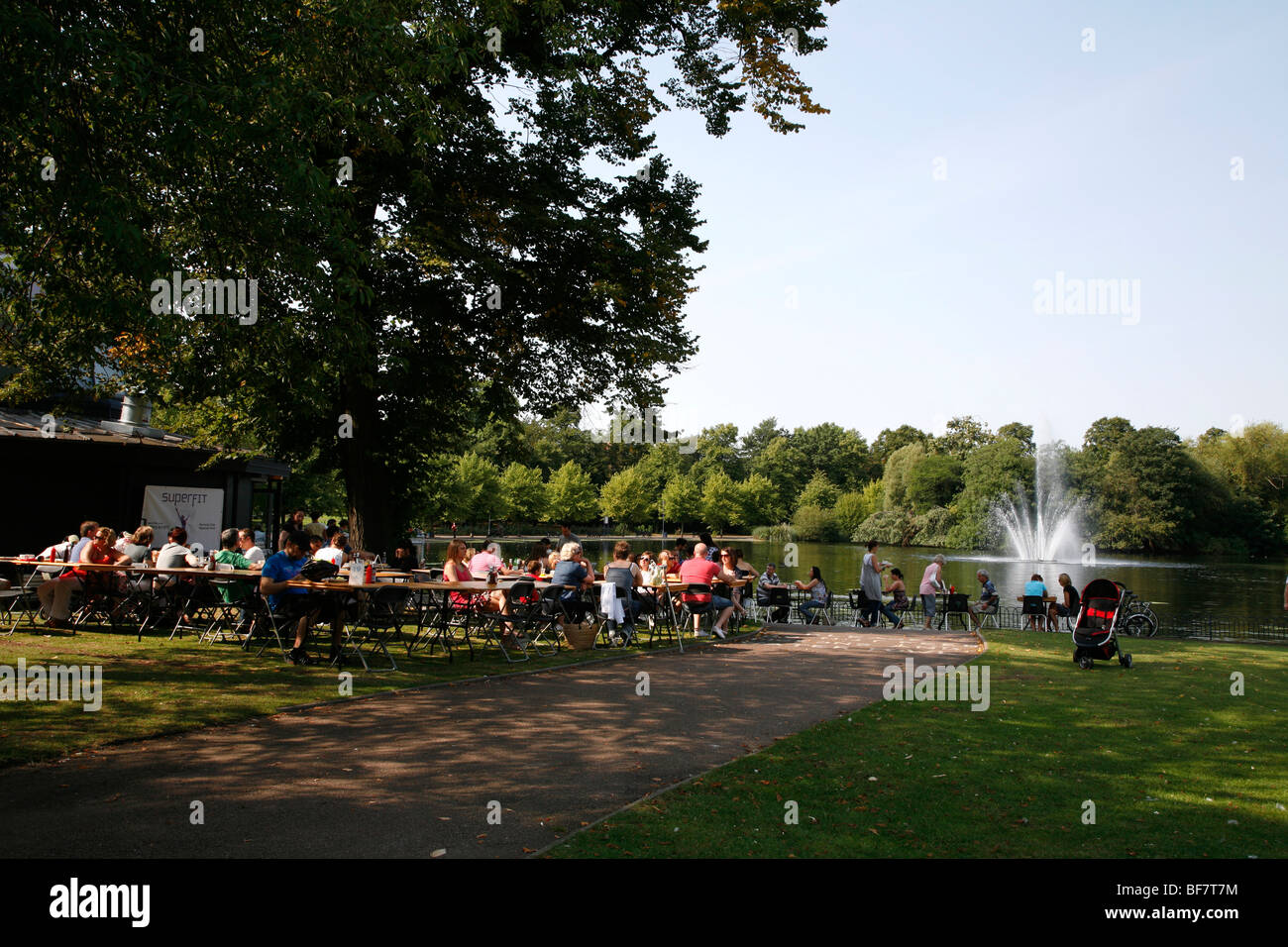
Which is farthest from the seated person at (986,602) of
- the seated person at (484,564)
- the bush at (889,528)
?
the bush at (889,528)

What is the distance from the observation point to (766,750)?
711 cm

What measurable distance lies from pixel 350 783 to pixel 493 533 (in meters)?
80.7

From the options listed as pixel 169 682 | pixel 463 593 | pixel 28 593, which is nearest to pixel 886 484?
pixel 463 593

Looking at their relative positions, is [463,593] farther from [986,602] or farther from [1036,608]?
[1036,608]

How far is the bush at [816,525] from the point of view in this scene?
101 meters

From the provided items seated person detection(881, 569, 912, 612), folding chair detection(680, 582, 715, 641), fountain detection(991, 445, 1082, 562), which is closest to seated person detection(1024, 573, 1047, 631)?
seated person detection(881, 569, 912, 612)

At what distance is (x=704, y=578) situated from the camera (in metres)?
14.9

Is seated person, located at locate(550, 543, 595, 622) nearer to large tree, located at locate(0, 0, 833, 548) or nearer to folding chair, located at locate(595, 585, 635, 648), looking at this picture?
folding chair, located at locate(595, 585, 635, 648)

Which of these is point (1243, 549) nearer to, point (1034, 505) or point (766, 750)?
point (1034, 505)

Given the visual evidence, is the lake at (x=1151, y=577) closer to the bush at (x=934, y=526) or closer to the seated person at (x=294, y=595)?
the bush at (x=934, y=526)

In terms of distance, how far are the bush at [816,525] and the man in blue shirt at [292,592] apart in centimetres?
9287

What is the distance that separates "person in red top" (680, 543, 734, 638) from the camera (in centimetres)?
1489

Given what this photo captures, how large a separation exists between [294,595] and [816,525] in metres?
93.3
